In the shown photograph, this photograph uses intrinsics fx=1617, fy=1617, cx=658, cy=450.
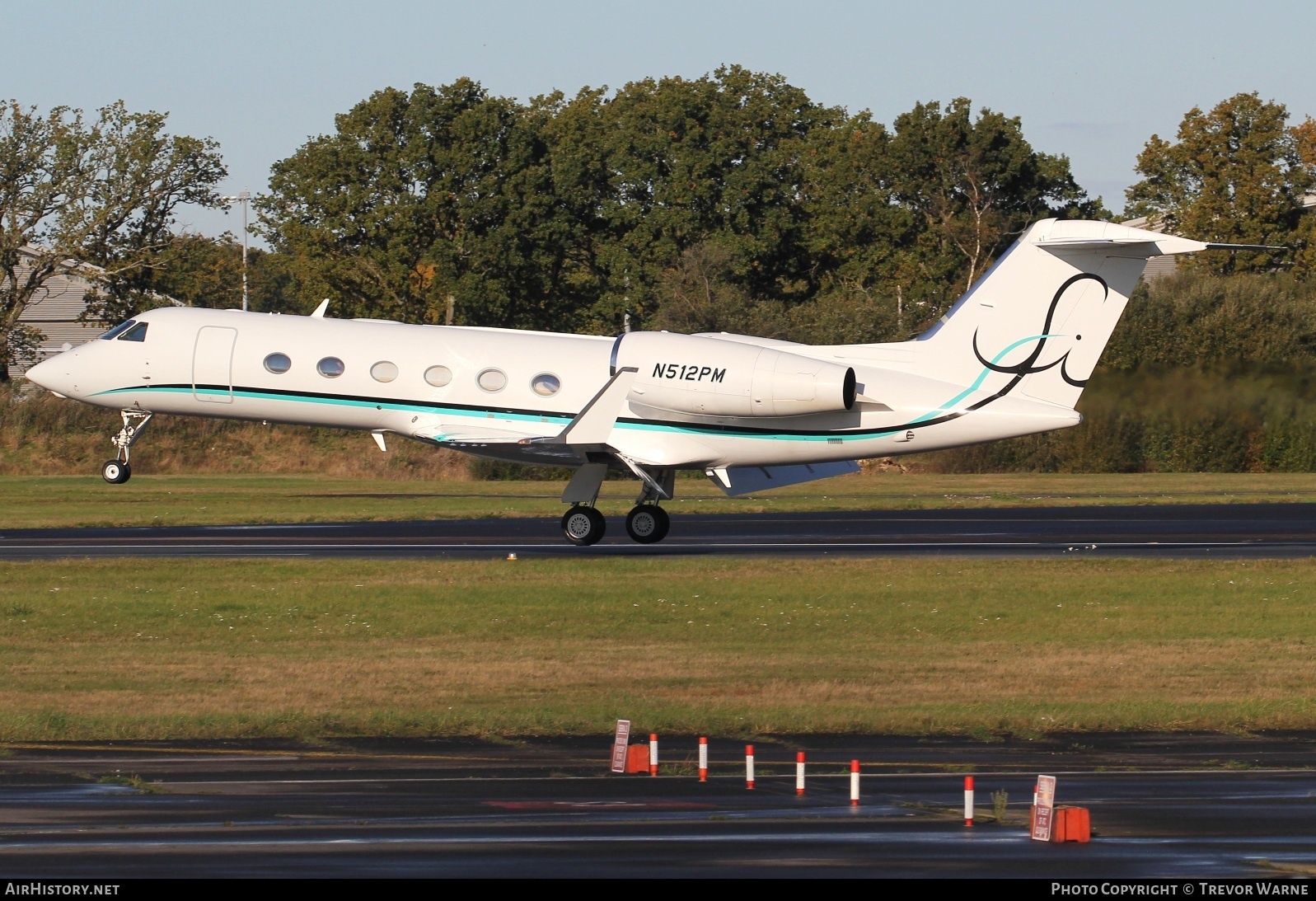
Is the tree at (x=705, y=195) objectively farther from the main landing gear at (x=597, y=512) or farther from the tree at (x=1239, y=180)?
the main landing gear at (x=597, y=512)

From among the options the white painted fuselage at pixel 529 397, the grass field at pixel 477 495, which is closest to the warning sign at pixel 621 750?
the white painted fuselage at pixel 529 397

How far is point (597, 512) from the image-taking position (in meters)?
26.8

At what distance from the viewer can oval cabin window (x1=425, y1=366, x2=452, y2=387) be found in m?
26.1

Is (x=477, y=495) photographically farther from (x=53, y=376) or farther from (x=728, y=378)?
(x=728, y=378)

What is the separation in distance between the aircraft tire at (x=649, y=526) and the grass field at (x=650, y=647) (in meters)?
1.78

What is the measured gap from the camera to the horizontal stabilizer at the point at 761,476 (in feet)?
88.1

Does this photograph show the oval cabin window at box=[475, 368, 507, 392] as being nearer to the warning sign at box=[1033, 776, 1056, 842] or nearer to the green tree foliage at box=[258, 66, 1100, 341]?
the warning sign at box=[1033, 776, 1056, 842]

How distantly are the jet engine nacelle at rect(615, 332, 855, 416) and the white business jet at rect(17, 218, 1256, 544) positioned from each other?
1.0 inches

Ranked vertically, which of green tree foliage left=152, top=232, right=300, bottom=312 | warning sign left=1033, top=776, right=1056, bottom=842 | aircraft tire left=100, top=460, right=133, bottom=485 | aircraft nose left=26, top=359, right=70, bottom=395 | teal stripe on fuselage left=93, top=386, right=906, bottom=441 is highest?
green tree foliage left=152, top=232, right=300, bottom=312

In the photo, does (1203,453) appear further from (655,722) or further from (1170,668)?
(655,722)

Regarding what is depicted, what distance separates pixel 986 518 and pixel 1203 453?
58.0 ft

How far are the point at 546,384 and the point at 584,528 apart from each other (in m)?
2.48

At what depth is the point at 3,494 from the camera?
40.5 metres

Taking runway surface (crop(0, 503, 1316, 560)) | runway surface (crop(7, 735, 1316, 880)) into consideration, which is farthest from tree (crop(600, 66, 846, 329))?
runway surface (crop(7, 735, 1316, 880))
